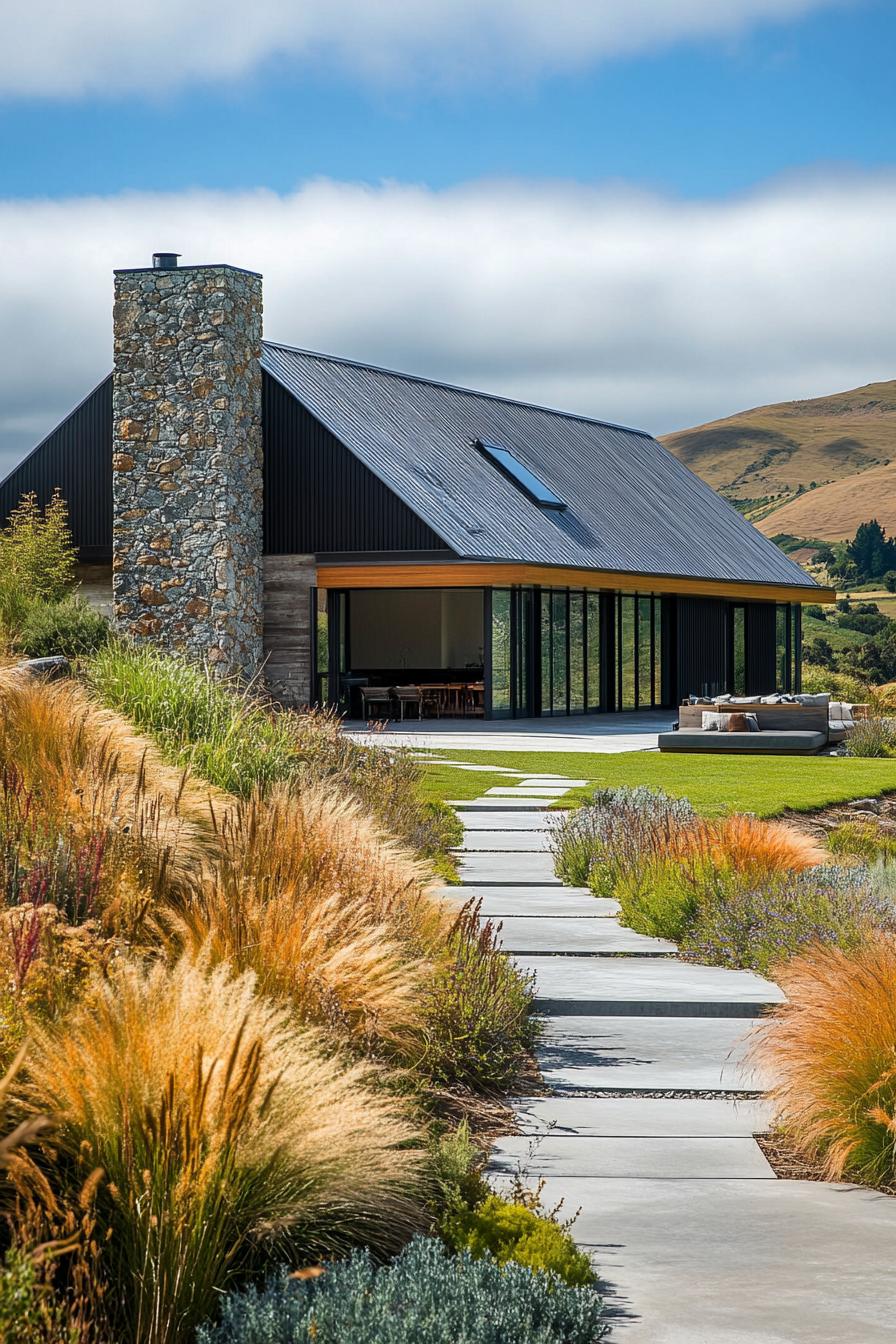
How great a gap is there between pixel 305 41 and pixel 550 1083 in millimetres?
11627

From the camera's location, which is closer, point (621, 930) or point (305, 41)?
point (621, 930)

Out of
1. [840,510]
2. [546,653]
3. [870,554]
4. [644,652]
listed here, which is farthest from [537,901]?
[840,510]

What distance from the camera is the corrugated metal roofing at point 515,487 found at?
1139 inches

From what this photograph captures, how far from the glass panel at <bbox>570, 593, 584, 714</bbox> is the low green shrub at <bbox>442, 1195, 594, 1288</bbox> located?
28.2 meters

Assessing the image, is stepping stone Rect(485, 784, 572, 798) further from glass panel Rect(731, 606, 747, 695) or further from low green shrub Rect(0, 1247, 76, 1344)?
glass panel Rect(731, 606, 747, 695)

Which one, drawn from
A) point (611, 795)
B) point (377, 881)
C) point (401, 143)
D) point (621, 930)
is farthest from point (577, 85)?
point (377, 881)

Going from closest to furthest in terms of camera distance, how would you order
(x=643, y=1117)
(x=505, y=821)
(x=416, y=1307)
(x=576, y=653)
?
(x=416, y=1307) → (x=643, y=1117) → (x=505, y=821) → (x=576, y=653)

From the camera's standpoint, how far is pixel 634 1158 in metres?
5.14

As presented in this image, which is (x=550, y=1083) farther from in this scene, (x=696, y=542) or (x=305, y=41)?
(x=696, y=542)

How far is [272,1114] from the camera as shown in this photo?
157 inches

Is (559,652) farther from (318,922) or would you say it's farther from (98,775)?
(318,922)

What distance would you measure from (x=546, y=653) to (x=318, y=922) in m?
25.8

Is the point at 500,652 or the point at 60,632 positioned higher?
the point at 60,632

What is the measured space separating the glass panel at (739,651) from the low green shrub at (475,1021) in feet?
110
